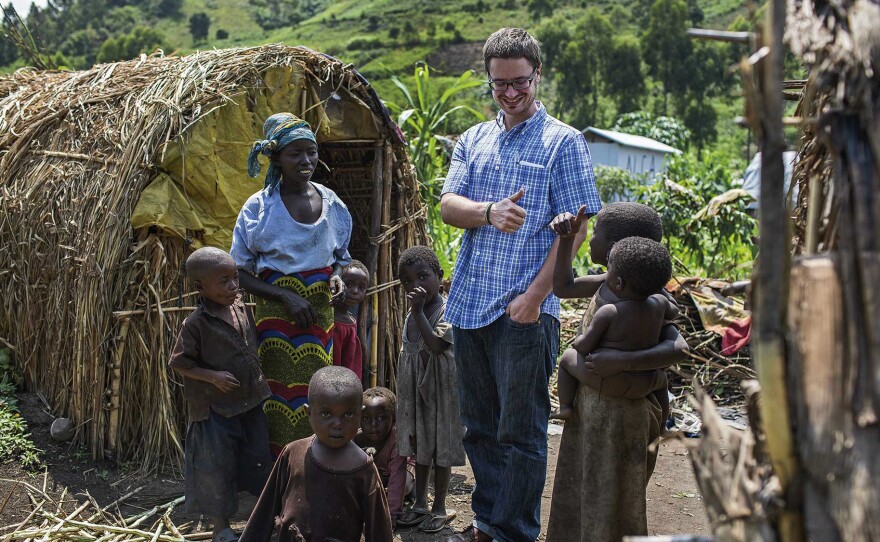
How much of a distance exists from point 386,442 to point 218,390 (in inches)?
39.6

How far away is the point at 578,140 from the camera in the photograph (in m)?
3.70

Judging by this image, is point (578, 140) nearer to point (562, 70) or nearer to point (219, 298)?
point (219, 298)

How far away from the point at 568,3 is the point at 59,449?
234 feet

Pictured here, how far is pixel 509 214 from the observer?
344cm

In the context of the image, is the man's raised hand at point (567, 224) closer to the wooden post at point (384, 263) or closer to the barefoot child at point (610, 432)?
the barefoot child at point (610, 432)

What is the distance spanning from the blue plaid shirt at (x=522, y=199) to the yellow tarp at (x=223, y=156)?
209cm

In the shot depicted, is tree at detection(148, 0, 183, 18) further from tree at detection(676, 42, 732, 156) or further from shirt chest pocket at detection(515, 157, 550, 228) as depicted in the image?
shirt chest pocket at detection(515, 157, 550, 228)

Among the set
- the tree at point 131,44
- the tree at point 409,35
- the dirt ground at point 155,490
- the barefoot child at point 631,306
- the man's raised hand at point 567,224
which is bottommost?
the dirt ground at point 155,490

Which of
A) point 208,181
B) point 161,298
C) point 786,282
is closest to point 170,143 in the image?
point 208,181

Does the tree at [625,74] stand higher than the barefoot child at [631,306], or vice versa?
the tree at [625,74]

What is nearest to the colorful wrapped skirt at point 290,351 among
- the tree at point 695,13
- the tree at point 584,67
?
the tree at point 584,67

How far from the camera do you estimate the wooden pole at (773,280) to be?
1587 mm

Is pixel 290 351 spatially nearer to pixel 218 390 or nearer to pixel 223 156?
pixel 218 390

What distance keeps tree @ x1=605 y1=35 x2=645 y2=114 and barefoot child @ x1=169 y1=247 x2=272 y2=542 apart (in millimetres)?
43843
